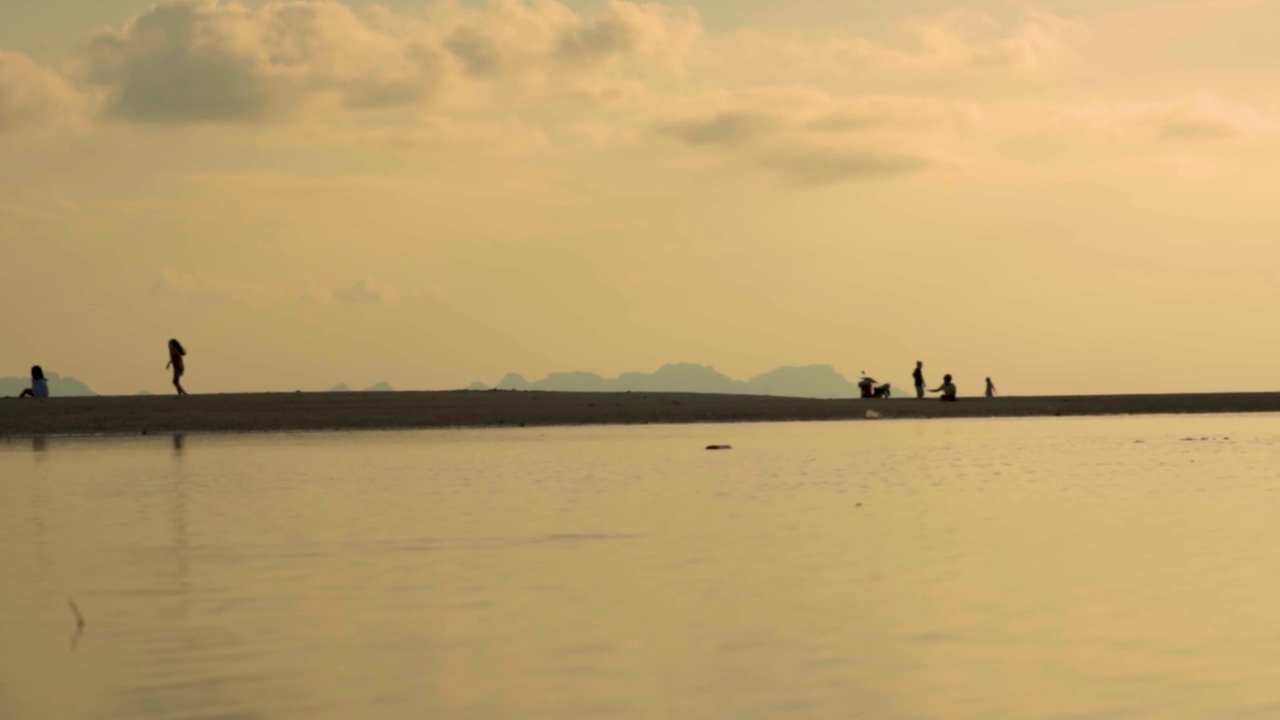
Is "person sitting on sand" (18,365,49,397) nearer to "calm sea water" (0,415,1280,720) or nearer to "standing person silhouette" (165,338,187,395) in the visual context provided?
"standing person silhouette" (165,338,187,395)

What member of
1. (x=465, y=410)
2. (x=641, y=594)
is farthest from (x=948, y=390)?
(x=641, y=594)

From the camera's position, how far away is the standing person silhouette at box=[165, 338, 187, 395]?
5744cm

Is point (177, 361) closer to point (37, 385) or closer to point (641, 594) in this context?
point (37, 385)

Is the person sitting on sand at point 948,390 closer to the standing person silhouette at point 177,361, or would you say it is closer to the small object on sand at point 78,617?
the standing person silhouette at point 177,361

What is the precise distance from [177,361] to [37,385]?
4545 millimetres

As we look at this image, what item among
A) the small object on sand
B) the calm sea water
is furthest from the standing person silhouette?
the small object on sand

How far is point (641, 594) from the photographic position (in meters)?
15.0

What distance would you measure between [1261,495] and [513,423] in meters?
33.7

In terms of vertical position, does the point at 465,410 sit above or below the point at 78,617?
above

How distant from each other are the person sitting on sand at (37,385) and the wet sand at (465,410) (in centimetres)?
124

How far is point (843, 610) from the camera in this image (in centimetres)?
1389

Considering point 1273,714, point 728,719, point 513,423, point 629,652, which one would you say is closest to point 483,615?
point 629,652

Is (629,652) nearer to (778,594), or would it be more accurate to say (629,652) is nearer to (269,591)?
(778,594)

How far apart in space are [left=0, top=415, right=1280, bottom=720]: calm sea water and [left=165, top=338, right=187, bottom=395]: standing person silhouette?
2640cm
